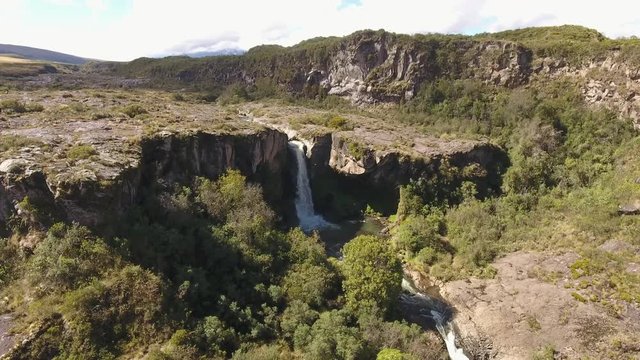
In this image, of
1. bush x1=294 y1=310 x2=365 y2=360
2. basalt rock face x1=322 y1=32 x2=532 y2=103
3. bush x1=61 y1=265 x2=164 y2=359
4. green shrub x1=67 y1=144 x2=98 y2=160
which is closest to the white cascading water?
bush x1=294 y1=310 x2=365 y2=360

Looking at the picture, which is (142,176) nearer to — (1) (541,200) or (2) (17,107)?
(2) (17,107)

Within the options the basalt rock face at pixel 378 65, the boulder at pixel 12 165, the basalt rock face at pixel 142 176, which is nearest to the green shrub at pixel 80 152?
the basalt rock face at pixel 142 176

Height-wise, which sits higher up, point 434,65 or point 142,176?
point 434,65

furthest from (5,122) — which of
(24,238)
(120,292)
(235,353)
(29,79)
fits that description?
(29,79)

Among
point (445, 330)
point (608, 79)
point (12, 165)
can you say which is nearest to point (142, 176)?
point (12, 165)

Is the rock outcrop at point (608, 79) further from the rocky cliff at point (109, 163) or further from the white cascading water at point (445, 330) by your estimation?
the rocky cliff at point (109, 163)

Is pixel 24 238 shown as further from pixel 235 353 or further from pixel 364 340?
pixel 364 340
